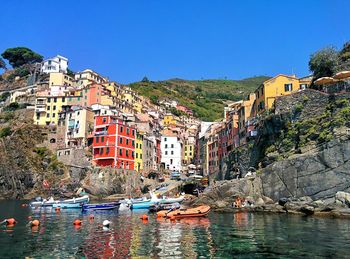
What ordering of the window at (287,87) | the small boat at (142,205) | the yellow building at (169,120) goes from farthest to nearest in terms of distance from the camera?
the yellow building at (169,120) < the window at (287,87) < the small boat at (142,205)

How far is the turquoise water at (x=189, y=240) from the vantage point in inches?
814

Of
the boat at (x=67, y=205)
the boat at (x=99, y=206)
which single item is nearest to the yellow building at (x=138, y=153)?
the boat at (x=67, y=205)

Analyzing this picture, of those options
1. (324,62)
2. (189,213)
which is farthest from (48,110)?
(324,62)

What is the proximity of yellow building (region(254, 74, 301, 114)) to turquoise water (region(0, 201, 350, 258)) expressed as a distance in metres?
29.5

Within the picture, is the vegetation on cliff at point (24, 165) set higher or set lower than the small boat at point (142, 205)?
higher

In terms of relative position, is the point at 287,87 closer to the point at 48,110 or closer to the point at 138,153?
the point at 138,153

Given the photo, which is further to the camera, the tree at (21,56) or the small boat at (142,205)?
the tree at (21,56)

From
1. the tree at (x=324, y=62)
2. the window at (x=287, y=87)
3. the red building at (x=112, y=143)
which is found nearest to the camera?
the tree at (x=324, y=62)

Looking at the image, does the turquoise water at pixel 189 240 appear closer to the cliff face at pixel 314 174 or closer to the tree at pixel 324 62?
the cliff face at pixel 314 174

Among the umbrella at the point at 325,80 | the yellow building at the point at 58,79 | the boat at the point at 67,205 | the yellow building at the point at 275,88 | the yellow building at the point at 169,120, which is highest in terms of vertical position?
the yellow building at the point at 58,79

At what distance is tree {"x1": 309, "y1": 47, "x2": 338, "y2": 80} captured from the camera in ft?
199

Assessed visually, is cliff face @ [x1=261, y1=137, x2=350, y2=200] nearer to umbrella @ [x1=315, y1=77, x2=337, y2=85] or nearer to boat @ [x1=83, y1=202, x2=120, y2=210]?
umbrella @ [x1=315, y1=77, x2=337, y2=85]

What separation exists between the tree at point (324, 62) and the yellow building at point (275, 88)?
4.15 meters

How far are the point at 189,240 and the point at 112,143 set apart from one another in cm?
5887
